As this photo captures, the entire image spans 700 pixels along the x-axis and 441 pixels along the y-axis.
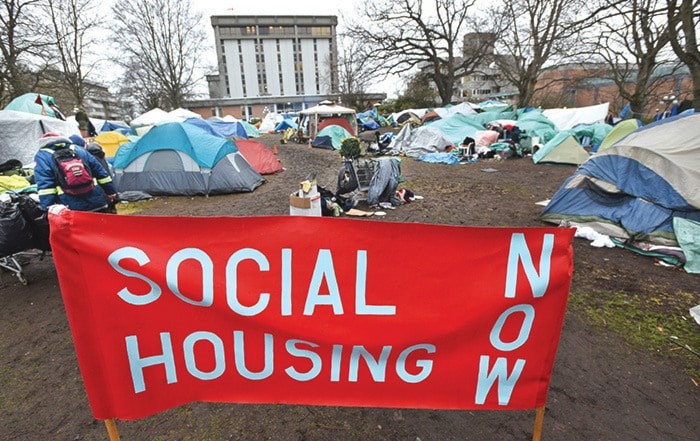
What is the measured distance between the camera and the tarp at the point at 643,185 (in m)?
4.89

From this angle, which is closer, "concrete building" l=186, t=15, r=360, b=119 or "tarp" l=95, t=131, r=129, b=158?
"tarp" l=95, t=131, r=129, b=158

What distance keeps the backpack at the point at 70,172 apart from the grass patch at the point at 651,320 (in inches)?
233

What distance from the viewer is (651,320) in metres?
3.52

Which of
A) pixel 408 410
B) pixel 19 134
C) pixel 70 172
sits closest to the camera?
pixel 408 410

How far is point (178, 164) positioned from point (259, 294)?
8467 mm

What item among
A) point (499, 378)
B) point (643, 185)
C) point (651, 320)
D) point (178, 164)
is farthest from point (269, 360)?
point (178, 164)

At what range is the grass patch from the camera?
121 inches

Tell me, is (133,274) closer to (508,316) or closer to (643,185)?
(508,316)

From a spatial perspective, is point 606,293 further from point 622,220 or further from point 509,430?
point 509,430

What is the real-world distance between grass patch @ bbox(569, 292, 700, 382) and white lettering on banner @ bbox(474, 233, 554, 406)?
7.46 ft

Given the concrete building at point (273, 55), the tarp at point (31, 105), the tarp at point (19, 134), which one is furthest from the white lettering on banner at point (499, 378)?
the concrete building at point (273, 55)

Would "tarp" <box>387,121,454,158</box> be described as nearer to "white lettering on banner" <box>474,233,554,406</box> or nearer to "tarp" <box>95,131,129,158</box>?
"tarp" <box>95,131,129,158</box>

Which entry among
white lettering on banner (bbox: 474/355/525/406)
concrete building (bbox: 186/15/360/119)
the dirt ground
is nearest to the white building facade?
concrete building (bbox: 186/15/360/119)

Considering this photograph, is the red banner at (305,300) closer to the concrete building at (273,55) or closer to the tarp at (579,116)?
the tarp at (579,116)
